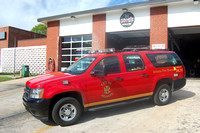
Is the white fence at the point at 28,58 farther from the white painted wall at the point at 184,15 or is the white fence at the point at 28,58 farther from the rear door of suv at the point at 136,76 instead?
the rear door of suv at the point at 136,76

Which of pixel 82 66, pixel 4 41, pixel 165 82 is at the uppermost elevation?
pixel 4 41

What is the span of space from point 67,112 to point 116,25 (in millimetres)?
10308

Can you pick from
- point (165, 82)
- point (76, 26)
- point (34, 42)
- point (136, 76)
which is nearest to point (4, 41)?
point (34, 42)

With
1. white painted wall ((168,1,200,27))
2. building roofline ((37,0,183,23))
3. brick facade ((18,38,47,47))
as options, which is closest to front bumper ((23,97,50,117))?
building roofline ((37,0,183,23))

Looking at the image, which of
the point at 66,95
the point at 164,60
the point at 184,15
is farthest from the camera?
the point at 184,15

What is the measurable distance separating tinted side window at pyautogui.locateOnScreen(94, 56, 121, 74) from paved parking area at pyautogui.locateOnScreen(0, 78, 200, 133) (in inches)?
52.2

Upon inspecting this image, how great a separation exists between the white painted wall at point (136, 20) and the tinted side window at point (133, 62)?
7773 mm

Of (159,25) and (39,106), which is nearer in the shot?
(39,106)

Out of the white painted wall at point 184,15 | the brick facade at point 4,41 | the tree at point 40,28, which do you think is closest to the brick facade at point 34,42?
the brick facade at point 4,41

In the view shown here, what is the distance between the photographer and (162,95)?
560cm

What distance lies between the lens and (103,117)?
4652 millimetres

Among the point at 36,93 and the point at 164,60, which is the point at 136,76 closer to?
the point at 164,60

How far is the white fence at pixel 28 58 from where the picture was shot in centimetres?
1823

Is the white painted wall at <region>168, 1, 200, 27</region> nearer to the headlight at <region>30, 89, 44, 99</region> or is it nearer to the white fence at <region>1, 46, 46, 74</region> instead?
the headlight at <region>30, 89, 44, 99</region>
